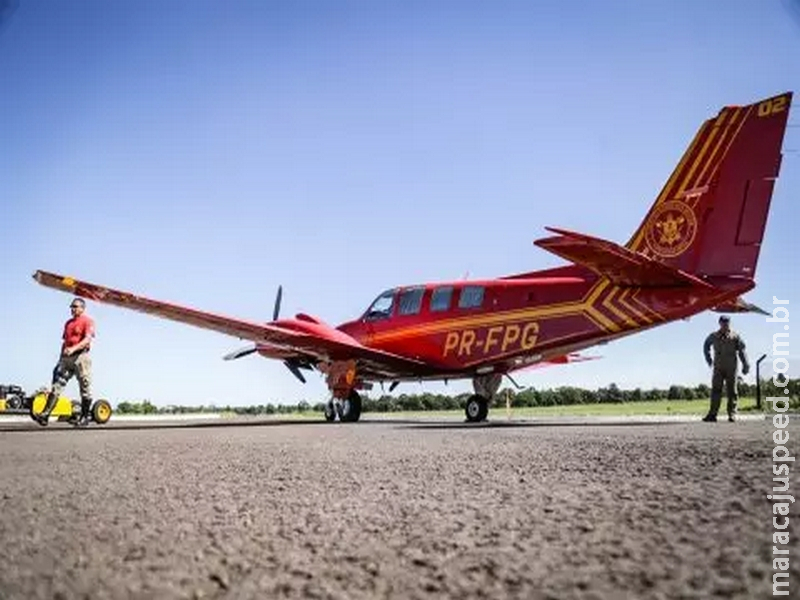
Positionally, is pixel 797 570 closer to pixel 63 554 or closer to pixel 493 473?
pixel 63 554

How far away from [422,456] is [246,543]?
3475mm

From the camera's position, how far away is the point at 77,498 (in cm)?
388

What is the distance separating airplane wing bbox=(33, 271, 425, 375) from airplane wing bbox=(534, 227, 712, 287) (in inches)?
228

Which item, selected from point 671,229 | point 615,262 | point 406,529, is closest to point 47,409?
point 615,262

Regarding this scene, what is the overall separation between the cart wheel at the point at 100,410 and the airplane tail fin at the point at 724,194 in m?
12.0

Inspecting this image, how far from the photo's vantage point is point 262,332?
16828 millimetres

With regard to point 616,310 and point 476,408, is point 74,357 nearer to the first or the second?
point 476,408

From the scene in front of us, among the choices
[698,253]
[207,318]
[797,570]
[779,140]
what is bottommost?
[797,570]

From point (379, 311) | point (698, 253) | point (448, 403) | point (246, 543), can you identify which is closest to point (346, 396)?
point (379, 311)

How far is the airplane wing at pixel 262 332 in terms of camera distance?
14570mm

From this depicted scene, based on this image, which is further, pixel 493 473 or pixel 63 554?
pixel 493 473

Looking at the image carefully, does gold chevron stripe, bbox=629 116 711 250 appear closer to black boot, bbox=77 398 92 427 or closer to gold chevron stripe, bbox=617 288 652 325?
gold chevron stripe, bbox=617 288 652 325

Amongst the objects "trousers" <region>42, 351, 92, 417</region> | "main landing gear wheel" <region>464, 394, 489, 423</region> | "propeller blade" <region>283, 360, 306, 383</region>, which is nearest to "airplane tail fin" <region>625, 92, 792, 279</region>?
"main landing gear wheel" <region>464, 394, 489, 423</region>

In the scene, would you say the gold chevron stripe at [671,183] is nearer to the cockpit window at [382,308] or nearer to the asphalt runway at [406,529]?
the cockpit window at [382,308]
